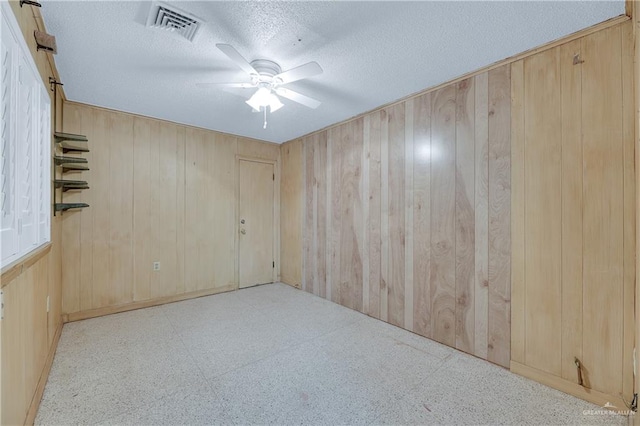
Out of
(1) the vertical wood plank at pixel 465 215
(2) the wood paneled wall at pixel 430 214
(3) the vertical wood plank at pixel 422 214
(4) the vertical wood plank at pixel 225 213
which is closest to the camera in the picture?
(2) the wood paneled wall at pixel 430 214

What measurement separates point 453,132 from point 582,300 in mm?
1529

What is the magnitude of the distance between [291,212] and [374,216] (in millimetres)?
1700

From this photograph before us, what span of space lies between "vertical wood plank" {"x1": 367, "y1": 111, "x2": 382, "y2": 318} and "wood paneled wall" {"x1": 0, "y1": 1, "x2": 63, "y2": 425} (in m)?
2.74

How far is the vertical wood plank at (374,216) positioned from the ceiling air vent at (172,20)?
1984 mm

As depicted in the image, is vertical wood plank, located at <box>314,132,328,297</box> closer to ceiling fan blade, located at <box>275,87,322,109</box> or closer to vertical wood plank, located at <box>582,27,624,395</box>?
ceiling fan blade, located at <box>275,87,322,109</box>

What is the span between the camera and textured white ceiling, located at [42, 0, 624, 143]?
5.27 ft

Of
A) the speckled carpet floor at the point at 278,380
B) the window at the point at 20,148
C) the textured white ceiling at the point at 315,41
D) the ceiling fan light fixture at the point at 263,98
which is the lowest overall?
the speckled carpet floor at the point at 278,380

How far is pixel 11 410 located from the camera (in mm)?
1247

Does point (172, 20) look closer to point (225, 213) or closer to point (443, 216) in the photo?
point (443, 216)

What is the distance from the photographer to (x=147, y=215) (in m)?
3.50

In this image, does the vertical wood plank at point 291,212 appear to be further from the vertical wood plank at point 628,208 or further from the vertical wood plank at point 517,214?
the vertical wood plank at point 628,208

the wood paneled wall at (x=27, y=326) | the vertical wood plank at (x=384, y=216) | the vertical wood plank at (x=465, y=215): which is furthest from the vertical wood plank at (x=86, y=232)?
the vertical wood plank at (x=465, y=215)

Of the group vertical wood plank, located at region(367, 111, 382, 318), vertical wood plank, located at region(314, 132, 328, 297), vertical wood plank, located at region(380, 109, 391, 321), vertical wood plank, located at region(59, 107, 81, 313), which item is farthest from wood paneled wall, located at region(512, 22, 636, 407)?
vertical wood plank, located at region(59, 107, 81, 313)

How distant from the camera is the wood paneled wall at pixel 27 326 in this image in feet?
3.98
